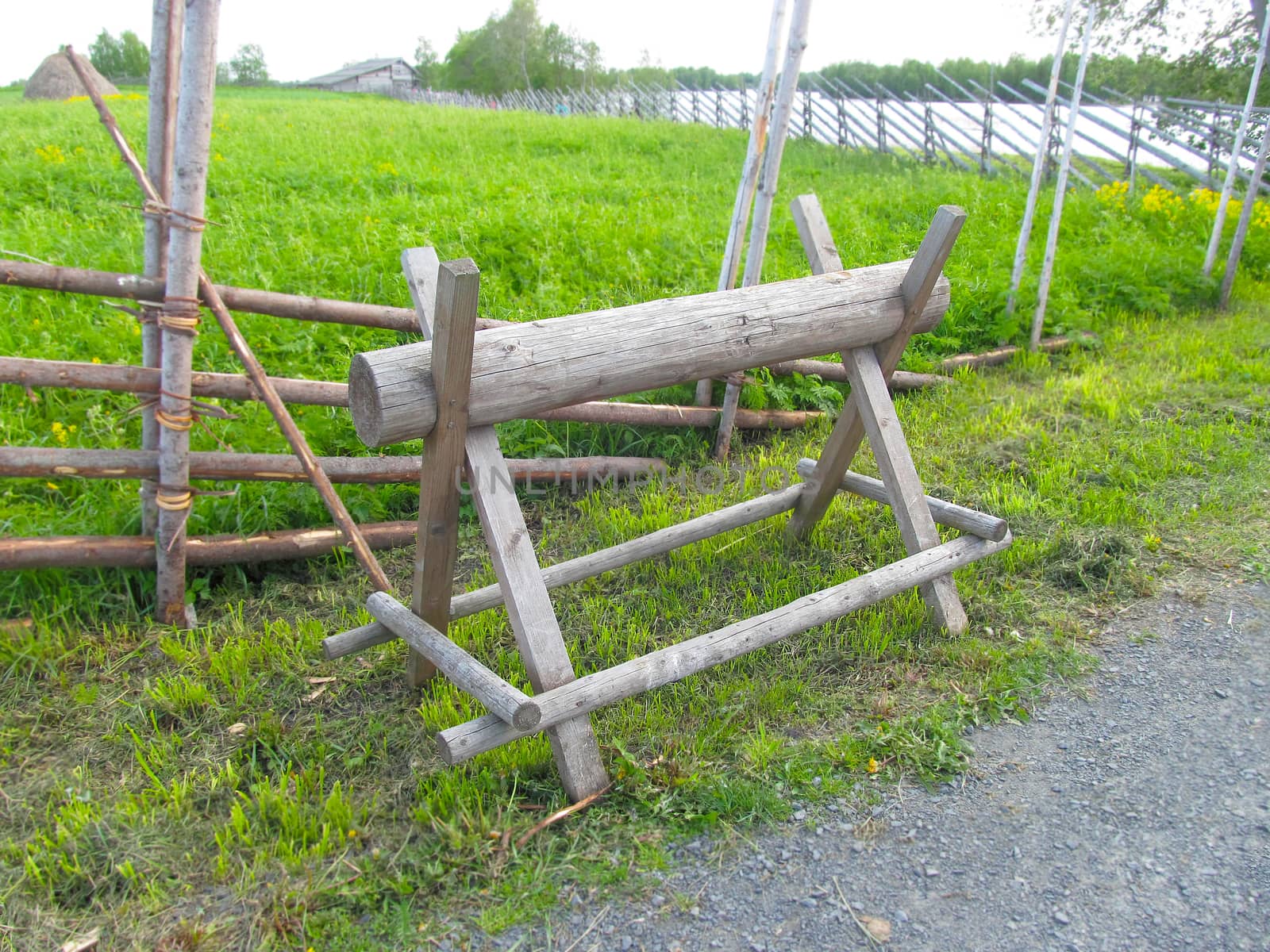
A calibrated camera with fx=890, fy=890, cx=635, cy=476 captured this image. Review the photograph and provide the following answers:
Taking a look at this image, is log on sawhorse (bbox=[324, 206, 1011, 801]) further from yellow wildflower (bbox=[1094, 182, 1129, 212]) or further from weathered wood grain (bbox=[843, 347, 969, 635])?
yellow wildflower (bbox=[1094, 182, 1129, 212])

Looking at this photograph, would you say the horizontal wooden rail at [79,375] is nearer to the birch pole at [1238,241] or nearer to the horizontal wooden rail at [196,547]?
the horizontal wooden rail at [196,547]

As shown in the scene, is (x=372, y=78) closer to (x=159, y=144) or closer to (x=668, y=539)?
(x=159, y=144)

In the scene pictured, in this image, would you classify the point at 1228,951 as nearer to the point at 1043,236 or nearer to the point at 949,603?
the point at 949,603

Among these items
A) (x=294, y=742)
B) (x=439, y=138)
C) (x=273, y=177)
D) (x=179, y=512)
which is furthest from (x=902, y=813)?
(x=439, y=138)

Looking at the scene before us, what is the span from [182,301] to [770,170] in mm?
2889

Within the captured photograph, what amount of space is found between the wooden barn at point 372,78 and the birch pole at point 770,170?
47389mm

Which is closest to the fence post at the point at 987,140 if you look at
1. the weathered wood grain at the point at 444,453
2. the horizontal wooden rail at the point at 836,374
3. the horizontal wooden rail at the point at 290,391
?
the horizontal wooden rail at the point at 836,374

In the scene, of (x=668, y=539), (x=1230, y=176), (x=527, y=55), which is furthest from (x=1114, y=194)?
(x=527, y=55)

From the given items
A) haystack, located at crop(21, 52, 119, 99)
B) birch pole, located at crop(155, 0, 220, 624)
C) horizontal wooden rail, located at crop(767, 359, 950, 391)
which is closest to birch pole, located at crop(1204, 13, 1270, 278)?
horizontal wooden rail, located at crop(767, 359, 950, 391)

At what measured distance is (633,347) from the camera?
105 inches

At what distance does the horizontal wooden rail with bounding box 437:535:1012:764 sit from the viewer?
7.71 feet

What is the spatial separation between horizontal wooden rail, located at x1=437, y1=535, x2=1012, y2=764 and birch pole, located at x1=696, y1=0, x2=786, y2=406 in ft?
6.43

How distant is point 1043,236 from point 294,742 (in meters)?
7.61

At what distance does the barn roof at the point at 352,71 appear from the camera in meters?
49.5
